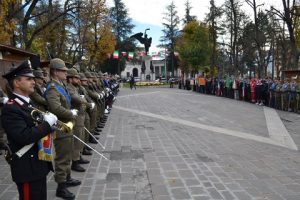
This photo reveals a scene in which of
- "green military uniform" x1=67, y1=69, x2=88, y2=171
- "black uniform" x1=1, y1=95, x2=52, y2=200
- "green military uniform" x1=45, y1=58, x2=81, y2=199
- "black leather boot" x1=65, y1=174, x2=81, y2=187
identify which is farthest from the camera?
"green military uniform" x1=67, y1=69, x2=88, y2=171

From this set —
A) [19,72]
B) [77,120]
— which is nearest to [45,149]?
[19,72]

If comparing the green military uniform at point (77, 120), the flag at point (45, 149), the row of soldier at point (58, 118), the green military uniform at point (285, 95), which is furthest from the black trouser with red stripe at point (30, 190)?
the green military uniform at point (285, 95)

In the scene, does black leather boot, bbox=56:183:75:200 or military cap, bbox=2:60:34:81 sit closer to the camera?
military cap, bbox=2:60:34:81

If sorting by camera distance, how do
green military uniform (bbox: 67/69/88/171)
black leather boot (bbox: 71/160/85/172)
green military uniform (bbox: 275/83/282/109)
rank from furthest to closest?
1. green military uniform (bbox: 275/83/282/109)
2. black leather boot (bbox: 71/160/85/172)
3. green military uniform (bbox: 67/69/88/171)

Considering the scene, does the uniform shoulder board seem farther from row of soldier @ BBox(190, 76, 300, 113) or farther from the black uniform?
row of soldier @ BBox(190, 76, 300, 113)

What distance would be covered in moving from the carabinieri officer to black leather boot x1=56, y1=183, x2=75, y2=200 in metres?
1.88

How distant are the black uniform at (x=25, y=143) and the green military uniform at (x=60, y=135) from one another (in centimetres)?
185

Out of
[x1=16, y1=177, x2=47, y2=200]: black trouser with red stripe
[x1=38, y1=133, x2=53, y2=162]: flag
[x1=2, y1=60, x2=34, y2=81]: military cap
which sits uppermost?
[x1=2, y1=60, x2=34, y2=81]: military cap

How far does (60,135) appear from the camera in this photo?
18.7 ft

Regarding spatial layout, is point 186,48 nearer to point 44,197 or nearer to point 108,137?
point 108,137

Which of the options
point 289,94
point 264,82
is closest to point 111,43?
point 264,82

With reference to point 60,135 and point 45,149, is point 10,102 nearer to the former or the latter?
point 45,149

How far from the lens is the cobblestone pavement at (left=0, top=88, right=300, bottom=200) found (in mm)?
5918

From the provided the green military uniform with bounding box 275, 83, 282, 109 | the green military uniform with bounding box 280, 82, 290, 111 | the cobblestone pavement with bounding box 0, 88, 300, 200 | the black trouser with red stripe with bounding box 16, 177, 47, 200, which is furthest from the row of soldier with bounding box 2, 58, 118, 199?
the green military uniform with bounding box 275, 83, 282, 109
